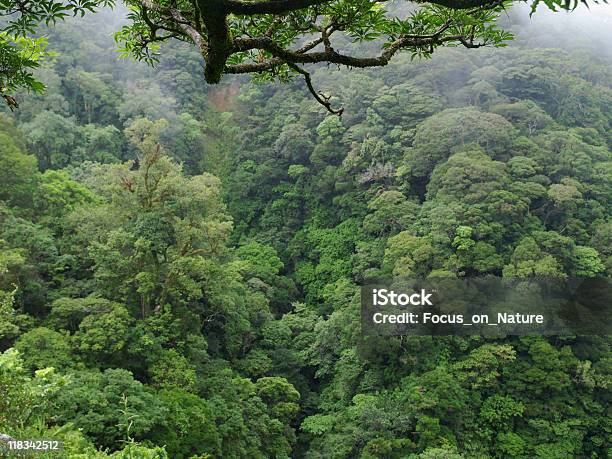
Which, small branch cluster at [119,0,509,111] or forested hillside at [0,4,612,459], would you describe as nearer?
small branch cluster at [119,0,509,111]

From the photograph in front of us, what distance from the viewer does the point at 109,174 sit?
32.6 feet

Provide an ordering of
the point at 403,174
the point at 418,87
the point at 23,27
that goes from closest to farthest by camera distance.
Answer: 1. the point at 23,27
2. the point at 403,174
3. the point at 418,87

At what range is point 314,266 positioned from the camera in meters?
16.2

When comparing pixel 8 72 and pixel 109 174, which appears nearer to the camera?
pixel 8 72

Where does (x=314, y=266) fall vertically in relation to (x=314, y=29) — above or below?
above

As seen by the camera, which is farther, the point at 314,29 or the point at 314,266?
the point at 314,266

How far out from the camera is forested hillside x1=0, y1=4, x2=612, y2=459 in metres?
8.29

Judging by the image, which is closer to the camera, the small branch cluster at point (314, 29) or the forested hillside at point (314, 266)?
the small branch cluster at point (314, 29)

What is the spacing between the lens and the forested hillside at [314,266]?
829 cm

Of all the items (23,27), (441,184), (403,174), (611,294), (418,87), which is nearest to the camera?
(23,27)

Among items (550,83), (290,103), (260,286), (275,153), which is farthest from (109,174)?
(550,83)

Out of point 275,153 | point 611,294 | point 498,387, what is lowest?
point 498,387

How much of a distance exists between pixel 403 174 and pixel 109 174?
815 centimetres

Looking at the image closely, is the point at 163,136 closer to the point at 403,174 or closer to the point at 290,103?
the point at 290,103
